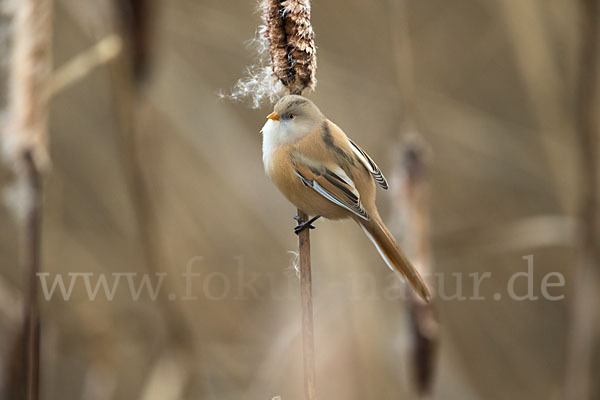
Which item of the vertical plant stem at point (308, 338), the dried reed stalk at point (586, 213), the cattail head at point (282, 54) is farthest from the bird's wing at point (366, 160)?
the dried reed stalk at point (586, 213)

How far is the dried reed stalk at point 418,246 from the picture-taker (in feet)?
5.56

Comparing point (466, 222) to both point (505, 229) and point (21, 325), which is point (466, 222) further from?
point (21, 325)

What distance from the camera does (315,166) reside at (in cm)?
153

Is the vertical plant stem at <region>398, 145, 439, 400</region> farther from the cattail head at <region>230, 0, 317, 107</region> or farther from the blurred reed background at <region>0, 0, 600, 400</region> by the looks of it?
the cattail head at <region>230, 0, 317, 107</region>

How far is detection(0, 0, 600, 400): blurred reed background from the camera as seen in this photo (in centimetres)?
243

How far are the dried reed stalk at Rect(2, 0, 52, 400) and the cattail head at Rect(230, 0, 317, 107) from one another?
0.55 metres

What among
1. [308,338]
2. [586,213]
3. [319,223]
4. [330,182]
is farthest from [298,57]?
[319,223]

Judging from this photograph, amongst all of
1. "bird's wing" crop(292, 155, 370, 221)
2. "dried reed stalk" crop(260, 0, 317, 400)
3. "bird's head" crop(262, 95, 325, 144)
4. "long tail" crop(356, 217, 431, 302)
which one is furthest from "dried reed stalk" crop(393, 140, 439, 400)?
"dried reed stalk" crop(260, 0, 317, 400)

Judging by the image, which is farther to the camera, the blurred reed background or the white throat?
the blurred reed background

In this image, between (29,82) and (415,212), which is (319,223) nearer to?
(415,212)

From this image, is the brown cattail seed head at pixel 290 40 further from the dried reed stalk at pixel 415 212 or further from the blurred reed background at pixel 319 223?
the blurred reed background at pixel 319 223

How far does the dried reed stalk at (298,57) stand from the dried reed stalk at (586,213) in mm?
922

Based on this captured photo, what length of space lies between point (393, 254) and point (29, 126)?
999 mm

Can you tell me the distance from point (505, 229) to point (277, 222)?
3.50 feet
